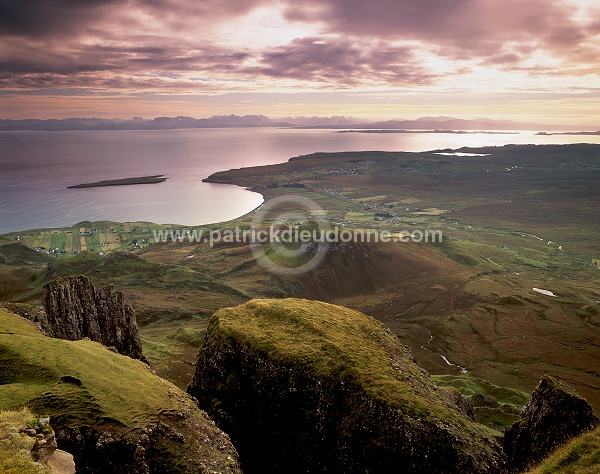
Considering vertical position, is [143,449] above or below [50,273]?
above

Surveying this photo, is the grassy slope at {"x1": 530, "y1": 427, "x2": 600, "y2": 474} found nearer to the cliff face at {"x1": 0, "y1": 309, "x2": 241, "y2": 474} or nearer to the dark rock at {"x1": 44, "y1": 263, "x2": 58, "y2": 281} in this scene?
the cliff face at {"x1": 0, "y1": 309, "x2": 241, "y2": 474}

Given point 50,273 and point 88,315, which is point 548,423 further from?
A: point 50,273

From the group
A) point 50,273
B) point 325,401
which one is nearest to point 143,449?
point 325,401

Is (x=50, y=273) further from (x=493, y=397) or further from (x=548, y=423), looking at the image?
(x=548, y=423)

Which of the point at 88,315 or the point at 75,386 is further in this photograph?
the point at 88,315

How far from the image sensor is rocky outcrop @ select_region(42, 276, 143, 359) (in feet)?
176

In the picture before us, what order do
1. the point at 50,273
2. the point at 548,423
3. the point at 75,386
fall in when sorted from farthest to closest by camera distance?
the point at 50,273 < the point at 548,423 < the point at 75,386

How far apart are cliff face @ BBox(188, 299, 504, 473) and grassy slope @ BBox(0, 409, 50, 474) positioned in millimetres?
21949

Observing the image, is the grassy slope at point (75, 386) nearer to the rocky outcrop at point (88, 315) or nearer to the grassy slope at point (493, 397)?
the rocky outcrop at point (88, 315)

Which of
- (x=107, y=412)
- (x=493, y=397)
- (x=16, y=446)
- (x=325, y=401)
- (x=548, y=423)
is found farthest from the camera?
(x=493, y=397)

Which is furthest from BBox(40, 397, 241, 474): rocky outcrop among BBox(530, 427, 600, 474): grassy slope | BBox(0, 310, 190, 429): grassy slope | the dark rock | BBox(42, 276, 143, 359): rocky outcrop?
the dark rock

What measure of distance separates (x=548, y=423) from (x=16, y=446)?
42.2 meters

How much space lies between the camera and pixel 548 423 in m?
38.3

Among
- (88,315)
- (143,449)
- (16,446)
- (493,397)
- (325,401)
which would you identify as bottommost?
(493,397)
